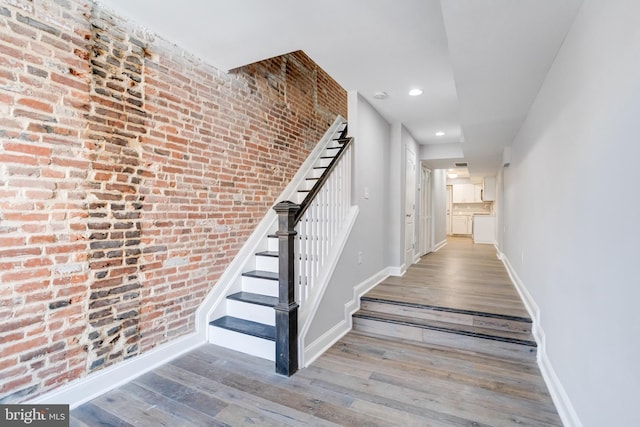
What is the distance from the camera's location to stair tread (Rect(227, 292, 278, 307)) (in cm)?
276

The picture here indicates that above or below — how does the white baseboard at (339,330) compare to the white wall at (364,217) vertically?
below

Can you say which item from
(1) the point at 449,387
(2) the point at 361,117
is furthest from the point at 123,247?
(2) the point at 361,117

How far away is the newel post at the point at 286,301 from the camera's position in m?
2.21

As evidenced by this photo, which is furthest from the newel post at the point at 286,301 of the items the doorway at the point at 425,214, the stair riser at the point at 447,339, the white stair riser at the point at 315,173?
the doorway at the point at 425,214

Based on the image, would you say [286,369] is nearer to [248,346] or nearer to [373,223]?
[248,346]

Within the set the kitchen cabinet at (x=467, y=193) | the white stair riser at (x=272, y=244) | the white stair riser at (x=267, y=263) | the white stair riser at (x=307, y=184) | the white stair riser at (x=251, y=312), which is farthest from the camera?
the kitchen cabinet at (x=467, y=193)

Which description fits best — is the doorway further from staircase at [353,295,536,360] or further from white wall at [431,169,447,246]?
staircase at [353,295,536,360]

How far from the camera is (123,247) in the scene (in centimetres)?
211

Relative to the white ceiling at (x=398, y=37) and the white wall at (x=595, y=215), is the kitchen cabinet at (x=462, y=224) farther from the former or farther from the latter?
the white wall at (x=595, y=215)

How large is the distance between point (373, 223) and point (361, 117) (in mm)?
1319

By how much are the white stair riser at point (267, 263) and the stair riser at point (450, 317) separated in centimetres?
106

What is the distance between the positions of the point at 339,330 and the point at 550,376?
1635 millimetres

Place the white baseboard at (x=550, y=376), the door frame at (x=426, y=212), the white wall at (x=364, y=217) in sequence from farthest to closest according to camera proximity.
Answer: the door frame at (x=426, y=212)
the white wall at (x=364, y=217)
the white baseboard at (x=550, y=376)

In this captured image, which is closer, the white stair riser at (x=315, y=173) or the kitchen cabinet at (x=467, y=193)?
the white stair riser at (x=315, y=173)
